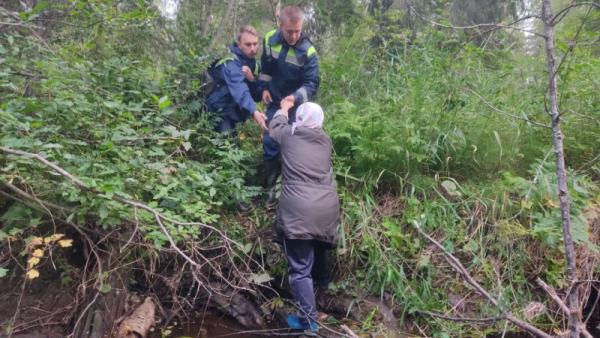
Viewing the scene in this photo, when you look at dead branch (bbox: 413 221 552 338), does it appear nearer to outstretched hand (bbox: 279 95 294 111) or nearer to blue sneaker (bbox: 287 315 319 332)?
blue sneaker (bbox: 287 315 319 332)

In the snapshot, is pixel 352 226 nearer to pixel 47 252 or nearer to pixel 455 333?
pixel 455 333

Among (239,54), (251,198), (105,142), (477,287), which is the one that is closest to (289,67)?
(239,54)

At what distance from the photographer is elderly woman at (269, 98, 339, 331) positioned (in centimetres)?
296

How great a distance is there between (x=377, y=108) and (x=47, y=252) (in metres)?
2.89

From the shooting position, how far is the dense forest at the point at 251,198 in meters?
2.68

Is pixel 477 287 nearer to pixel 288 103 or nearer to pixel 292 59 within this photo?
pixel 288 103

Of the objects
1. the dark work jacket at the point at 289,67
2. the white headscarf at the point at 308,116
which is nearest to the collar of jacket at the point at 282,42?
the dark work jacket at the point at 289,67

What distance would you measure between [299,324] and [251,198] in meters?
1.19

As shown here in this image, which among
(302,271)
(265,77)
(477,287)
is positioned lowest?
(302,271)

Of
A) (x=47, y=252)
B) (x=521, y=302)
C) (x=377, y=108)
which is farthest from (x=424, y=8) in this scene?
(x=47, y=252)

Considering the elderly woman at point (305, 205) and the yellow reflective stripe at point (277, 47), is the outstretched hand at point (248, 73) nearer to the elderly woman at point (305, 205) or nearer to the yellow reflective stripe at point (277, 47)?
the yellow reflective stripe at point (277, 47)

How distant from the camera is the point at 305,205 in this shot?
9.73ft

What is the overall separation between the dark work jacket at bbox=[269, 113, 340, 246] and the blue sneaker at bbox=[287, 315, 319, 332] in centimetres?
59

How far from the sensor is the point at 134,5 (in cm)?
480
